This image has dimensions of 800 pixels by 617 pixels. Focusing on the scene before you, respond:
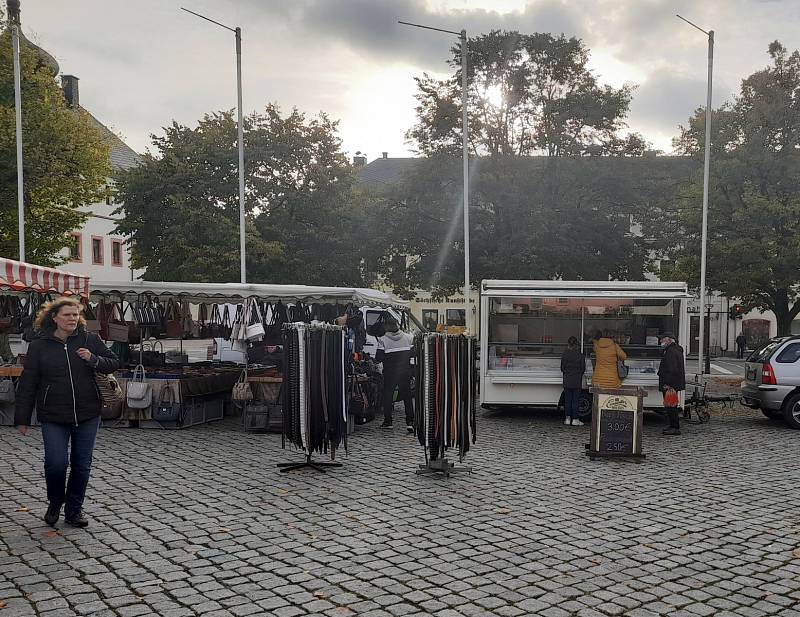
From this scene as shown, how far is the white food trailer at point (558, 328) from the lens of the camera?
45.2 feet

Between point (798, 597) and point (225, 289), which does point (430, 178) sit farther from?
point (798, 597)

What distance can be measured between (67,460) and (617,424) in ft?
21.2

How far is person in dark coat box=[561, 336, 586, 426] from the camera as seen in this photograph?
43.2ft

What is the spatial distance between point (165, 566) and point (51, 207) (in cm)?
2542

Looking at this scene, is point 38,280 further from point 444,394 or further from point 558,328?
point 558,328

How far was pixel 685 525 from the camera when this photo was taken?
22.3 ft

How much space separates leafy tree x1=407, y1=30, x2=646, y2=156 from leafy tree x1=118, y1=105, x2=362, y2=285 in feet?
16.0

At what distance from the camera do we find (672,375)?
12586 mm

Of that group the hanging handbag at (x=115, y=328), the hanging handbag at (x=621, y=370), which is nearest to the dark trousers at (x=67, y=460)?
the hanging handbag at (x=115, y=328)

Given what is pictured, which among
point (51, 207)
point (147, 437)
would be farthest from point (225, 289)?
point (51, 207)

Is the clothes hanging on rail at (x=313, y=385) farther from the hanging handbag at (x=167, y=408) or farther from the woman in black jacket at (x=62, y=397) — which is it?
the hanging handbag at (x=167, y=408)

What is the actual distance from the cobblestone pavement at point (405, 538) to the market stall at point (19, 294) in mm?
2253

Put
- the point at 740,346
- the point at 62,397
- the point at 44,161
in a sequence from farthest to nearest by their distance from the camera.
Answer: the point at 740,346 → the point at 44,161 → the point at 62,397

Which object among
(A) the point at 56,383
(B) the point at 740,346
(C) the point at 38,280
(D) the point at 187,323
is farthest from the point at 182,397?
(B) the point at 740,346
